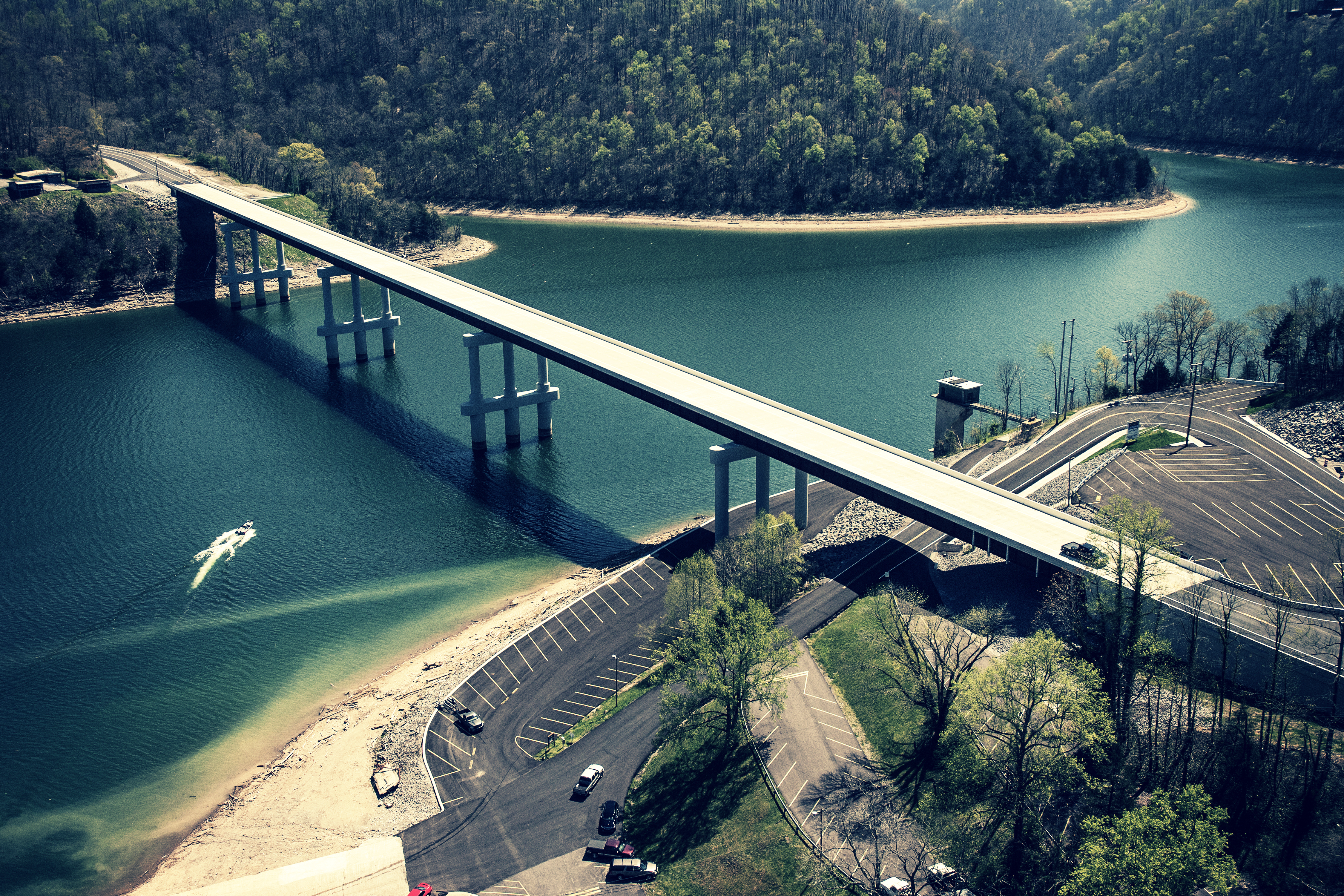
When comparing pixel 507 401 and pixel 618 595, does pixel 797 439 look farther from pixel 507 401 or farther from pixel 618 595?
pixel 507 401

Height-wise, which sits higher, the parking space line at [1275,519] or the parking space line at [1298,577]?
the parking space line at [1275,519]

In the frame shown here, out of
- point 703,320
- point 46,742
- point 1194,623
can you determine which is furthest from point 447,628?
point 703,320

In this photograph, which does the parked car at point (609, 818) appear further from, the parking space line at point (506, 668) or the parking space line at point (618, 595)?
the parking space line at point (618, 595)

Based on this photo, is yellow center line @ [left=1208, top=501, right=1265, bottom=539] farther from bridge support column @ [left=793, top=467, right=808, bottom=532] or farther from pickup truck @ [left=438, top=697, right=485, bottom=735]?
pickup truck @ [left=438, top=697, right=485, bottom=735]

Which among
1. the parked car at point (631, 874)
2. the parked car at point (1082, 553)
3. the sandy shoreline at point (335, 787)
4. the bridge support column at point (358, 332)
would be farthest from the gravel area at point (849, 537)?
the bridge support column at point (358, 332)

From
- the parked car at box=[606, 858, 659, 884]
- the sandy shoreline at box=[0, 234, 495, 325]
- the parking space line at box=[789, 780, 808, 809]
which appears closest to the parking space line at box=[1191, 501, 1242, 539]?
the parking space line at box=[789, 780, 808, 809]

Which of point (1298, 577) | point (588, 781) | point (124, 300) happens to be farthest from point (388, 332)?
point (1298, 577)
